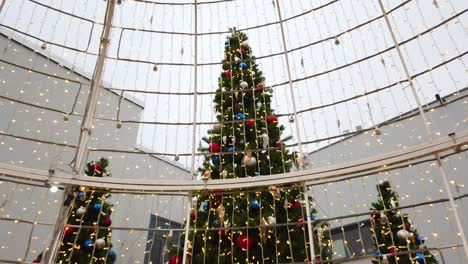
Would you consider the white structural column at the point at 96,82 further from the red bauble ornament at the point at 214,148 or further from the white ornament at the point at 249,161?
the white ornament at the point at 249,161

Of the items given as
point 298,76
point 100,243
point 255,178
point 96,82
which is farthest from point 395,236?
point 96,82

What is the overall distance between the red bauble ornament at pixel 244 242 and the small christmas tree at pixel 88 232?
150 inches

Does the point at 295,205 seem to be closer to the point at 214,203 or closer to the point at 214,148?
the point at 214,203

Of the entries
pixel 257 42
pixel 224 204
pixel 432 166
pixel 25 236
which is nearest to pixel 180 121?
pixel 224 204

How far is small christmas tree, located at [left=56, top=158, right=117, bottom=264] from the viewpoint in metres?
11.4

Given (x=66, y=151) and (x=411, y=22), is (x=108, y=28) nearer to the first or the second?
(x=66, y=151)

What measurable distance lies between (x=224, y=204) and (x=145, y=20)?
672 centimetres

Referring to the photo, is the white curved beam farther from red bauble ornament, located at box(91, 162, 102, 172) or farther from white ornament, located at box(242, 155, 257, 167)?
red bauble ornament, located at box(91, 162, 102, 172)

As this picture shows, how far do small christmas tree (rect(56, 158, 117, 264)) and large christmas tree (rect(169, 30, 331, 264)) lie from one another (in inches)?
92.2

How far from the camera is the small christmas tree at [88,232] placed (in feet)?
37.5

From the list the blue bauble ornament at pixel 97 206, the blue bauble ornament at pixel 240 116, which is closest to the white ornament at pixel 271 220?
the blue bauble ornament at pixel 240 116

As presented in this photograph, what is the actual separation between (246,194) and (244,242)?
1.40 metres

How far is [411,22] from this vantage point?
1078 cm

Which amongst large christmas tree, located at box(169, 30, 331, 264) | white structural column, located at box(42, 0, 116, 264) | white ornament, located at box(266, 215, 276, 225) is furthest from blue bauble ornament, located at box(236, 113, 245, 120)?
white structural column, located at box(42, 0, 116, 264)
